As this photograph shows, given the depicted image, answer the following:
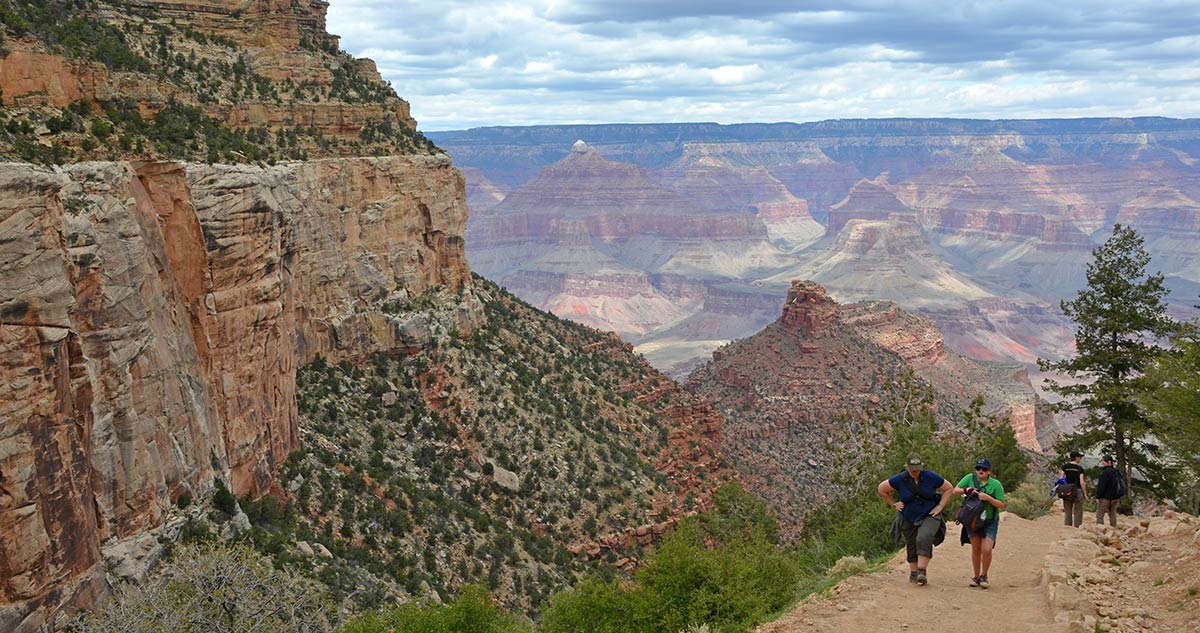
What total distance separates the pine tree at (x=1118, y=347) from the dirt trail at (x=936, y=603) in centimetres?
1548

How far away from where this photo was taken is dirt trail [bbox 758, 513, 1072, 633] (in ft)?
61.4

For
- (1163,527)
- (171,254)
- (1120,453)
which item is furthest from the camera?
(1120,453)

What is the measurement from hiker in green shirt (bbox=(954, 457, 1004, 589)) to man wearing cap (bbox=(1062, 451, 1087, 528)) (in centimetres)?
881

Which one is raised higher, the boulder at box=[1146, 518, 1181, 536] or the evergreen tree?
the evergreen tree

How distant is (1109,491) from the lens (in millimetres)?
27062

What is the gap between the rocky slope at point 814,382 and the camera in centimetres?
7281

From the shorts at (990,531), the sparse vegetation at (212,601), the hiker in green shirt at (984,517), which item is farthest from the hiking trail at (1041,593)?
the sparse vegetation at (212,601)

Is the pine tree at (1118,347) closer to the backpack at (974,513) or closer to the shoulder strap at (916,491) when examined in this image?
the backpack at (974,513)

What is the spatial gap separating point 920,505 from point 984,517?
4.30 feet

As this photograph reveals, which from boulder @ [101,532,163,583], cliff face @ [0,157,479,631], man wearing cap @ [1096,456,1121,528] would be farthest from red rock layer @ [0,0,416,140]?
man wearing cap @ [1096,456,1121,528]

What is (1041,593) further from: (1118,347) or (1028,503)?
(1118,347)

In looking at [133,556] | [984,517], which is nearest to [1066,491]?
[984,517]

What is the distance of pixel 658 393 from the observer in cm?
6353

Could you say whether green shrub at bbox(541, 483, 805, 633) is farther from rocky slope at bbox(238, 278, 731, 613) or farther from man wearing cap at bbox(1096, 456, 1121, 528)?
rocky slope at bbox(238, 278, 731, 613)
